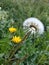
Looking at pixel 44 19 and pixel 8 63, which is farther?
pixel 44 19

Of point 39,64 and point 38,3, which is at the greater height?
point 38,3

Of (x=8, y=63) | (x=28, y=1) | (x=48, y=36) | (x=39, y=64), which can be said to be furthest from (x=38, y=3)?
(x=8, y=63)

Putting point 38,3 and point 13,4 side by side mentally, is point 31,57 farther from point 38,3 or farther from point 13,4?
point 38,3

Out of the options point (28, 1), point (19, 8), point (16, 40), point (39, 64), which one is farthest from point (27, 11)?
point (16, 40)

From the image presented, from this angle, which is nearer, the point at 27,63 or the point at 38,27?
the point at 27,63

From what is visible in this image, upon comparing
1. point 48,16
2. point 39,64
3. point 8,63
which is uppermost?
point 48,16

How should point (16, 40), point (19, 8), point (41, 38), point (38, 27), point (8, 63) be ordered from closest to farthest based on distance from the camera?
1. point (8, 63)
2. point (16, 40)
3. point (41, 38)
4. point (38, 27)
5. point (19, 8)

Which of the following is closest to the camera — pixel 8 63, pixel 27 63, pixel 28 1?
pixel 8 63

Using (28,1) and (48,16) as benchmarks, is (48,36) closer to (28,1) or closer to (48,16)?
(48,16)

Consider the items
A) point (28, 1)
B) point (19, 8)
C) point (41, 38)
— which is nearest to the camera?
point (41, 38)
